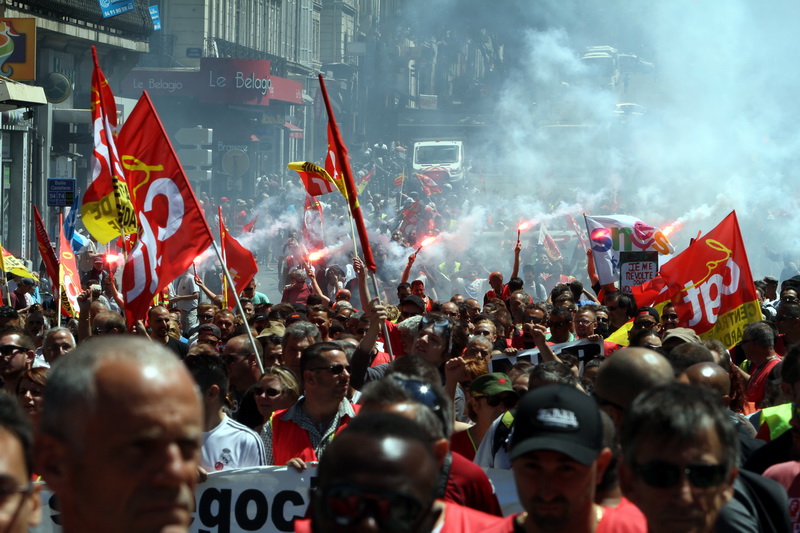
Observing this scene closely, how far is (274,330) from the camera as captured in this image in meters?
8.92

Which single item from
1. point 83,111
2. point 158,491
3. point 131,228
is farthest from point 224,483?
point 83,111

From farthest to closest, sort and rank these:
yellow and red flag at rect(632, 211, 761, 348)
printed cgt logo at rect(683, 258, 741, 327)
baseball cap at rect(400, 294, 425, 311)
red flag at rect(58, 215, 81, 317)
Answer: red flag at rect(58, 215, 81, 317) < baseball cap at rect(400, 294, 425, 311) < printed cgt logo at rect(683, 258, 741, 327) < yellow and red flag at rect(632, 211, 761, 348)

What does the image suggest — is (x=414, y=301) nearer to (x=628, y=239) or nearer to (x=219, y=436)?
(x=219, y=436)

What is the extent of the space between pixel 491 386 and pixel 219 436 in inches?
51.5

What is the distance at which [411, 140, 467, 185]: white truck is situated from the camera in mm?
46688

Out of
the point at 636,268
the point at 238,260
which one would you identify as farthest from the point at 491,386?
the point at 238,260

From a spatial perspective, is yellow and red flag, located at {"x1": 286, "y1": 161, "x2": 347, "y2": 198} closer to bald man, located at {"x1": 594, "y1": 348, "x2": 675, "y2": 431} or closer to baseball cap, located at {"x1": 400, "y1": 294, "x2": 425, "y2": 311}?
baseball cap, located at {"x1": 400, "y1": 294, "x2": 425, "y2": 311}

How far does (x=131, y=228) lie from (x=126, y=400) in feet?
23.2

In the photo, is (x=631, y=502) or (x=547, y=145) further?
(x=547, y=145)

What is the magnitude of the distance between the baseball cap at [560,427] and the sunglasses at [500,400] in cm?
253

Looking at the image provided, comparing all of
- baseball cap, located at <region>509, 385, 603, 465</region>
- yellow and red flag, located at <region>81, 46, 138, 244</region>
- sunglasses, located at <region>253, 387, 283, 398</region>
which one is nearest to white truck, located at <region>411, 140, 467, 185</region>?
yellow and red flag, located at <region>81, 46, 138, 244</region>

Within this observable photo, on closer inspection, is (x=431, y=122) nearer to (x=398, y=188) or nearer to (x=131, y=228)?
(x=398, y=188)

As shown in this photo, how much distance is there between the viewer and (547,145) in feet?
197

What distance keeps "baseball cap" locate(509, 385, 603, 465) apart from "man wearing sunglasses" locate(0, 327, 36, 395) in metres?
4.39
